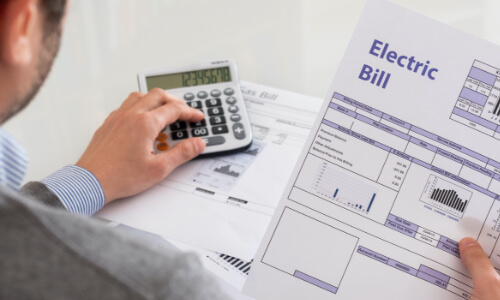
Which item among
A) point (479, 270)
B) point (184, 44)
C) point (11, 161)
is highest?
point (184, 44)

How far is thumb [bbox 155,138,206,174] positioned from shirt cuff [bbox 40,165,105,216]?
85 millimetres

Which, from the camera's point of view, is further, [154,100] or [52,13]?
[154,100]

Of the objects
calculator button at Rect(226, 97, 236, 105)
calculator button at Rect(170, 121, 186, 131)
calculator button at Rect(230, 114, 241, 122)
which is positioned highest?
calculator button at Rect(226, 97, 236, 105)

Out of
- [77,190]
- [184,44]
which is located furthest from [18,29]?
[184,44]

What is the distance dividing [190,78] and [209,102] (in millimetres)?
52

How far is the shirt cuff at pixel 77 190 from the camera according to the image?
684mm

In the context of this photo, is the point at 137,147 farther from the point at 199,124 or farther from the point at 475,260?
the point at 475,260

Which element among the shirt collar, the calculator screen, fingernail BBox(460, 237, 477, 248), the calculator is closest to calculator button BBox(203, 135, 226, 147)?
the calculator

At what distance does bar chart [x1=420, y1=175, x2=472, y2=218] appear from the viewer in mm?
589

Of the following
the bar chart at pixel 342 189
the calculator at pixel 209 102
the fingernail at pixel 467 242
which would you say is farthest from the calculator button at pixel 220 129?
the fingernail at pixel 467 242

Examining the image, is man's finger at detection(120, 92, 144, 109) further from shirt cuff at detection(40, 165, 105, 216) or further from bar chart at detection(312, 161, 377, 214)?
bar chart at detection(312, 161, 377, 214)

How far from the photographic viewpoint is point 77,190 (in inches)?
27.2

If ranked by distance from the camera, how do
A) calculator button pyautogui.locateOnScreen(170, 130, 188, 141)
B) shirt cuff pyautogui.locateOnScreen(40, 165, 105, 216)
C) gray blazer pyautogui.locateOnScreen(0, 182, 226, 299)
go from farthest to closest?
calculator button pyautogui.locateOnScreen(170, 130, 188, 141) → shirt cuff pyautogui.locateOnScreen(40, 165, 105, 216) → gray blazer pyautogui.locateOnScreen(0, 182, 226, 299)

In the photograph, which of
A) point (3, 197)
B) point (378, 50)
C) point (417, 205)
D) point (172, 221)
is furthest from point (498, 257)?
point (3, 197)
